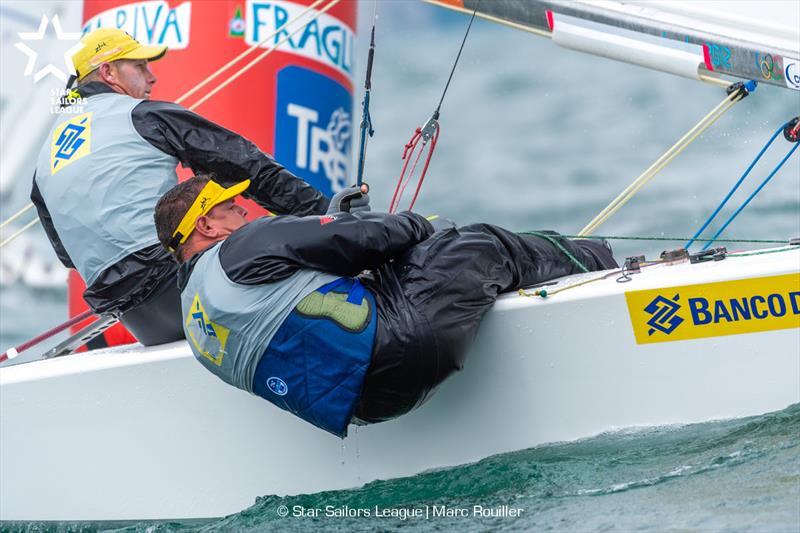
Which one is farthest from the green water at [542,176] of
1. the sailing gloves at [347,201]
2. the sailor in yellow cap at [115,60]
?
the sailor in yellow cap at [115,60]

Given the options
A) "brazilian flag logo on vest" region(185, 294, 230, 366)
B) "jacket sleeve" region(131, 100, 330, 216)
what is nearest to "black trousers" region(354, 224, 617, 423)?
"brazilian flag logo on vest" region(185, 294, 230, 366)

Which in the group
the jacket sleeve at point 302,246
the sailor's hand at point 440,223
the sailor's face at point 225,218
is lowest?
the jacket sleeve at point 302,246

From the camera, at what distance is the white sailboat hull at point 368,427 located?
7.89 feet

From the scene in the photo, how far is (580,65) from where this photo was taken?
780 centimetres

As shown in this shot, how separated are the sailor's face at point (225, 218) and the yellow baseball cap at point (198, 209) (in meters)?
0.02

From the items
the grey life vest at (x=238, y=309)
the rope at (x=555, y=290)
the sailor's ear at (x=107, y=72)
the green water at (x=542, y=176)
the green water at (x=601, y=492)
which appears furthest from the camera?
the sailor's ear at (x=107, y=72)

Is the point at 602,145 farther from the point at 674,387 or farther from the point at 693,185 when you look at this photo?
the point at 674,387

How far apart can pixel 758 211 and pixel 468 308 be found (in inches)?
138

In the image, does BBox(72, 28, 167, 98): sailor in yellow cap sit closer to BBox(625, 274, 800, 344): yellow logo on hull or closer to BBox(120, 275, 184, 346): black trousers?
BBox(120, 275, 184, 346): black trousers

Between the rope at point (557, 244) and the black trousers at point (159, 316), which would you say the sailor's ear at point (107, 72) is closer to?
the black trousers at point (159, 316)

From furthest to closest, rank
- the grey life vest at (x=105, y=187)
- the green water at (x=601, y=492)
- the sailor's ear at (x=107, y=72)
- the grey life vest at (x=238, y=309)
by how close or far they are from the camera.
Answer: the sailor's ear at (x=107, y=72), the grey life vest at (x=105, y=187), the grey life vest at (x=238, y=309), the green water at (x=601, y=492)

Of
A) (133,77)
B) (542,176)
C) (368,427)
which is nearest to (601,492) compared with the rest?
(368,427)

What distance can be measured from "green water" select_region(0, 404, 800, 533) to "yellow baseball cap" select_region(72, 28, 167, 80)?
1.13 meters

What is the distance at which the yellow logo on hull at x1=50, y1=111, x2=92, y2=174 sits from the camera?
2.81 meters
